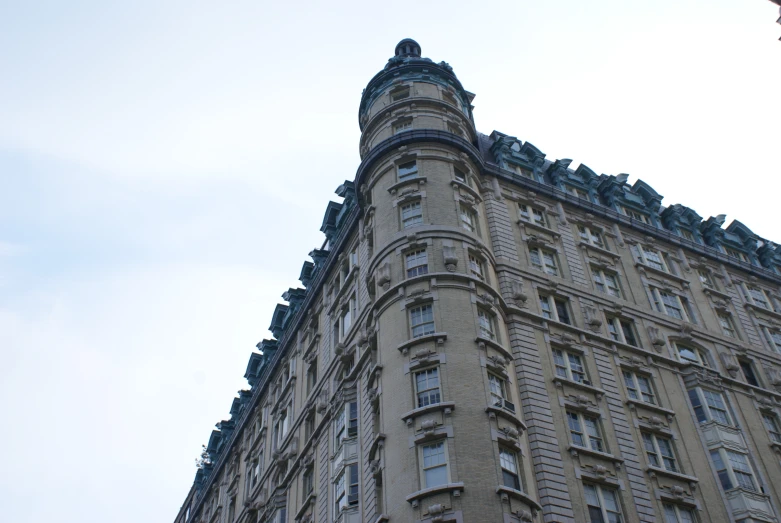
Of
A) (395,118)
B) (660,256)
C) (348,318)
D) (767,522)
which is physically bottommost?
(767,522)

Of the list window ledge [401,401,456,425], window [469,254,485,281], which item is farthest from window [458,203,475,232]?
window ledge [401,401,456,425]

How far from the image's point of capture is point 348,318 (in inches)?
2298

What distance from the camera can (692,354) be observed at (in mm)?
56125

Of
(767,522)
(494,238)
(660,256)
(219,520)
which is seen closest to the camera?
(767,522)

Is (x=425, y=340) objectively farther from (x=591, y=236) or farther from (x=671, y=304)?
(x=671, y=304)

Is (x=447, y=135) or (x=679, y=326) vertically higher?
(x=447, y=135)

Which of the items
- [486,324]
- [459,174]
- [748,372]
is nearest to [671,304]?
[748,372]

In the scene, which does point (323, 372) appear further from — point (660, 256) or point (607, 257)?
point (660, 256)

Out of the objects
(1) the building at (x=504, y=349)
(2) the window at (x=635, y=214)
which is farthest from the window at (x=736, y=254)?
(2) the window at (x=635, y=214)

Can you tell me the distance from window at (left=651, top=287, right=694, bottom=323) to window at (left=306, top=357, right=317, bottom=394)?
23488mm

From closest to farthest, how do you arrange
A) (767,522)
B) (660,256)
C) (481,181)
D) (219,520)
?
(767,522) < (481,181) < (660,256) < (219,520)

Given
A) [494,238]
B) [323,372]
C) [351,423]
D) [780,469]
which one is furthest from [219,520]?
[780,469]

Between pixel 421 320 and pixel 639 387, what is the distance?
13.8 metres

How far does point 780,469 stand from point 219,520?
46.7 meters
